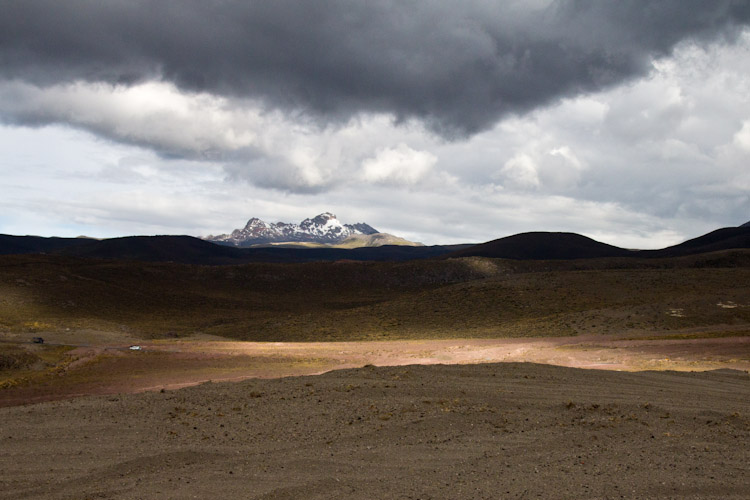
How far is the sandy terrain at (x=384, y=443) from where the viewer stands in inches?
375

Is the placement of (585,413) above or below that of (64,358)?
above

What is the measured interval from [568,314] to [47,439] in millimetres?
49839

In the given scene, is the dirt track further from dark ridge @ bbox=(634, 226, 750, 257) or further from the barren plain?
dark ridge @ bbox=(634, 226, 750, 257)

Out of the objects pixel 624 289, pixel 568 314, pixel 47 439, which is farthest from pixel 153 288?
pixel 47 439

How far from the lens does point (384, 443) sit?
12.0 metres

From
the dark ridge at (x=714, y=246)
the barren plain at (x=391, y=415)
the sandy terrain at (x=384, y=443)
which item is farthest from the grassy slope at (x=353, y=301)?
the dark ridge at (x=714, y=246)

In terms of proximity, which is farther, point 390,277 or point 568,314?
point 390,277

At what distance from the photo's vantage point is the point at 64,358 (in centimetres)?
3488

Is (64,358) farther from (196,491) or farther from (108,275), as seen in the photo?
(108,275)

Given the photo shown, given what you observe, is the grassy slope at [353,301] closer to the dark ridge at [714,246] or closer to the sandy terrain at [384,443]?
→ the sandy terrain at [384,443]

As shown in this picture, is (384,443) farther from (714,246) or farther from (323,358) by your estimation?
(714,246)

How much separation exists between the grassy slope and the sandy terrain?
34.3 metres

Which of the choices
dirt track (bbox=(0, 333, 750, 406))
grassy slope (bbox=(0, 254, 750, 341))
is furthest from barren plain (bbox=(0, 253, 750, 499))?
grassy slope (bbox=(0, 254, 750, 341))

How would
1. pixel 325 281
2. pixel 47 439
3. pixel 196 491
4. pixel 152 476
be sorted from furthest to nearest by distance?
pixel 325 281 < pixel 47 439 < pixel 152 476 < pixel 196 491
